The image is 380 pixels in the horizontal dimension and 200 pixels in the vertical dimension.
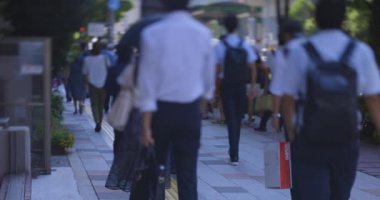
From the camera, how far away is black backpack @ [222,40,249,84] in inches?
415

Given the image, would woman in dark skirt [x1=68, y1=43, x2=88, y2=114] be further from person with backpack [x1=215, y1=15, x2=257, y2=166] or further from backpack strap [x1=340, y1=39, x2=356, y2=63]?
backpack strap [x1=340, y1=39, x2=356, y2=63]

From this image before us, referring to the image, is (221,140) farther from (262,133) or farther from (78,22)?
(78,22)

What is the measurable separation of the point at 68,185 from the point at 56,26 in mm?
3575

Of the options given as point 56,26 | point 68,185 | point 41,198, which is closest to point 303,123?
point 41,198

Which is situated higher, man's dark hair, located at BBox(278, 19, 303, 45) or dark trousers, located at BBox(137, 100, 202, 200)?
man's dark hair, located at BBox(278, 19, 303, 45)

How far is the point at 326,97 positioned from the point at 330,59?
9.9 inches

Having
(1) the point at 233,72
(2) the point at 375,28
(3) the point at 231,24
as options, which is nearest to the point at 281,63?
(1) the point at 233,72

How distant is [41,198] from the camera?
8.38 meters

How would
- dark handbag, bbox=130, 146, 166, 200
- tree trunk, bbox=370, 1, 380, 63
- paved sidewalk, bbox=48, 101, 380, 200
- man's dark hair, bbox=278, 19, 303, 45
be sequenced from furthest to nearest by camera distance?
tree trunk, bbox=370, 1, 380, 63 → paved sidewalk, bbox=48, 101, 380, 200 → man's dark hair, bbox=278, 19, 303, 45 → dark handbag, bbox=130, 146, 166, 200

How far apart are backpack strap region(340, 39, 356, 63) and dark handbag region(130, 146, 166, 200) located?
5.32 feet

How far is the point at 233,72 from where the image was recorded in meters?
10.5

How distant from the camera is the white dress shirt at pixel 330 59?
488 cm

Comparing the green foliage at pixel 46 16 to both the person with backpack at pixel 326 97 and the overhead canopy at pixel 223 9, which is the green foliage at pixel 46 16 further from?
the overhead canopy at pixel 223 9

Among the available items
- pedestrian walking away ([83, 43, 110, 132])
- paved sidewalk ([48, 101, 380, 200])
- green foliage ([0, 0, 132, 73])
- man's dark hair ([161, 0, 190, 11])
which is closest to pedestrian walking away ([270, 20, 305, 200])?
man's dark hair ([161, 0, 190, 11])
